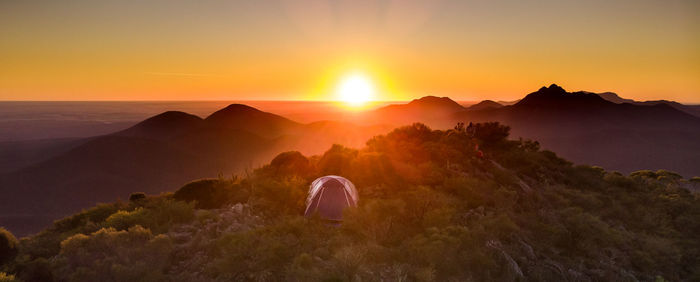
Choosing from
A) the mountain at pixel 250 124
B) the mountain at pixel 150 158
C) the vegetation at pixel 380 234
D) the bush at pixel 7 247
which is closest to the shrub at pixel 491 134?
the vegetation at pixel 380 234

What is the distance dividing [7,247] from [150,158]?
160m

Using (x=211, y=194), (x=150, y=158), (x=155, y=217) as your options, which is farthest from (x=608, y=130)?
(x=150, y=158)

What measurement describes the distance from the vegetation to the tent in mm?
791

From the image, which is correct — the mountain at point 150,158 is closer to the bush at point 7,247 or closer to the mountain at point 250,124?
the mountain at point 250,124

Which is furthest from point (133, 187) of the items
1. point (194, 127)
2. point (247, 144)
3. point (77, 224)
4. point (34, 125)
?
point (34, 125)

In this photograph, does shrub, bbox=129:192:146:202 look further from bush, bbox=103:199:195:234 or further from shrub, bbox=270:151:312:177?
shrub, bbox=270:151:312:177

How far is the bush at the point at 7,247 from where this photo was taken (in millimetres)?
10789

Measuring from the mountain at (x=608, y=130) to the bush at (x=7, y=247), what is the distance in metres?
157

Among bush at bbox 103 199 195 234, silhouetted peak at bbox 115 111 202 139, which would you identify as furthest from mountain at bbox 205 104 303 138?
bush at bbox 103 199 195 234

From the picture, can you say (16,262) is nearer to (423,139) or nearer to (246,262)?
(246,262)

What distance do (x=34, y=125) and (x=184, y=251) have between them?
273 meters

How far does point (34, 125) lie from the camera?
628ft

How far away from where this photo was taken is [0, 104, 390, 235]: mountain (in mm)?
96000

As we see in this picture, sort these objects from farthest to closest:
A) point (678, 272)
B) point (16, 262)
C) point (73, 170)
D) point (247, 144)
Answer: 1. point (247, 144)
2. point (73, 170)
3. point (678, 272)
4. point (16, 262)
